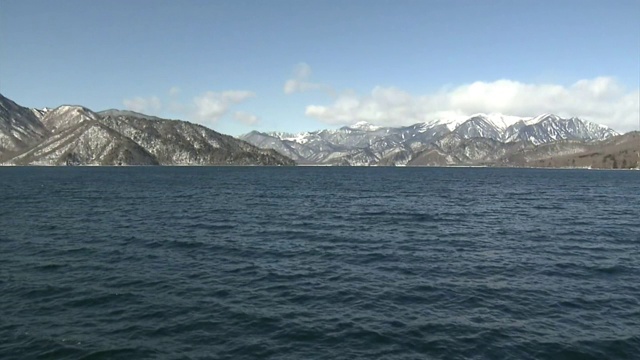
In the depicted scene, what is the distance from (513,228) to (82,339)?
59.8 m

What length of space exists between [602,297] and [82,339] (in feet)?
119

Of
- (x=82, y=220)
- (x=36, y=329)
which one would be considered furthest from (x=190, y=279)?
(x=82, y=220)

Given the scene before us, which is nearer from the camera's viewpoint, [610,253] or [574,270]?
[574,270]

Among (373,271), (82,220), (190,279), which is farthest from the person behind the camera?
(82,220)

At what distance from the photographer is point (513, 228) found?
65312 mm

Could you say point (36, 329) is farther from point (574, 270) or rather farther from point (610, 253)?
point (610, 253)

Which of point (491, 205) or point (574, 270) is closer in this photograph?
point (574, 270)

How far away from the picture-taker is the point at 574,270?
133ft

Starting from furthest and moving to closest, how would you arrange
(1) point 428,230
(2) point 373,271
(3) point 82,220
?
(3) point 82,220, (1) point 428,230, (2) point 373,271

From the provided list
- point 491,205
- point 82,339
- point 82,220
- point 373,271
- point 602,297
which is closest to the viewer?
point 82,339

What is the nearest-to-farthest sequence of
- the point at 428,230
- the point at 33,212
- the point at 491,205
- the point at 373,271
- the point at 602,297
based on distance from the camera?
the point at 602,297, the point at 373,271, the point at 428,230, the point at 33,212, the point at 491,205

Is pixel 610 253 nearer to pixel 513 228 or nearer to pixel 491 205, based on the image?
pixel 513 228

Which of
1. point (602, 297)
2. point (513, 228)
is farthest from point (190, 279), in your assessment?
point (513, 228)

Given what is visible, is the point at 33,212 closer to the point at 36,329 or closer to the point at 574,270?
the point at 36,329
